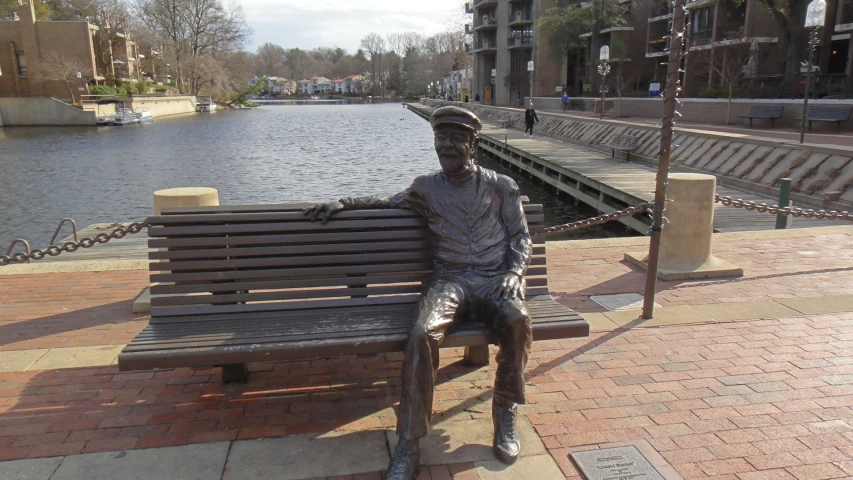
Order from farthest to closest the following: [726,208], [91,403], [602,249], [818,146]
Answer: [818,146] < [726,208] < [602,249] < [91,403]

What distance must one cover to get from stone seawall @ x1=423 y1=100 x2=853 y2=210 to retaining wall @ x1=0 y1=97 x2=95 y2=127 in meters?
50.9

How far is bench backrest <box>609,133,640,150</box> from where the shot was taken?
20.9 meters

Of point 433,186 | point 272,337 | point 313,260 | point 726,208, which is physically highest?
point 433,186

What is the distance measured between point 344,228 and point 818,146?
13182 mm

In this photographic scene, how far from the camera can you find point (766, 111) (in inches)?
1010

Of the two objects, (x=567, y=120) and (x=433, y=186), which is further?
(x=567, y=120)

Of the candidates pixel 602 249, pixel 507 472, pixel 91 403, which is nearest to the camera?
pixel 507 472

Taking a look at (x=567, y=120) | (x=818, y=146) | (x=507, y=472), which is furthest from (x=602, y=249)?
(x=567, y=120)

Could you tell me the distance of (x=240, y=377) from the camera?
13.1 feet

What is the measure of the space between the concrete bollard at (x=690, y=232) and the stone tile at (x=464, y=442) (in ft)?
11.6

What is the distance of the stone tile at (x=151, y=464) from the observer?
3.03 m

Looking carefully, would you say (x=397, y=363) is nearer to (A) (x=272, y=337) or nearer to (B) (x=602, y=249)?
(A) (x=272, y=337)

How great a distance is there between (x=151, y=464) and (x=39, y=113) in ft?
207

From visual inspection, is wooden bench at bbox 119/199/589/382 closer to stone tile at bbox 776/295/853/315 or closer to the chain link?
the chain link
